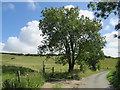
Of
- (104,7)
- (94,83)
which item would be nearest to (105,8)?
(104,7)

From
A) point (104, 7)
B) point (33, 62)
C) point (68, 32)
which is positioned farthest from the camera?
point (33, 62)

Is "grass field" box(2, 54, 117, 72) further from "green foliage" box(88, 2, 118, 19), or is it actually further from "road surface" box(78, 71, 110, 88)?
"green foliage" box(88, 2, 118, 19)

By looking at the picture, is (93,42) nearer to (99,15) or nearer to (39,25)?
(39,25)

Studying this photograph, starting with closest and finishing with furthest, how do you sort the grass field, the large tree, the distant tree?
the distant tree → the large tree → the grass field

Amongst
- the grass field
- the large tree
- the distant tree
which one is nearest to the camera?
the distant tree

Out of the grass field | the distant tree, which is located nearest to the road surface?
the distant tree

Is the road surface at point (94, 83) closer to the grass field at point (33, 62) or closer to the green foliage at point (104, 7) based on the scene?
the green foliage at point (104, 7)

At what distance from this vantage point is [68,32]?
114ft

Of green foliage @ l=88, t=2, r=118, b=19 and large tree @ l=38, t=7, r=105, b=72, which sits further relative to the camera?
large tree @ l=38, t=7, r=105, b=72

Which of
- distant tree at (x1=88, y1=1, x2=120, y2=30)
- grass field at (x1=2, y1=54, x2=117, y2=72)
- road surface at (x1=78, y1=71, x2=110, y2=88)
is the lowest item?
road surface at (x1=78, y1=71, x2=110, y2=88)

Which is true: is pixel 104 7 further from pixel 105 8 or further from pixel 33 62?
pixel 33 62

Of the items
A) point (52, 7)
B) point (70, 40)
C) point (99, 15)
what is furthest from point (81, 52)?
point (99, 15)

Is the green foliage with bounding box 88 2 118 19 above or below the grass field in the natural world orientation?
above

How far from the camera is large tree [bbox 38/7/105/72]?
112 feet
